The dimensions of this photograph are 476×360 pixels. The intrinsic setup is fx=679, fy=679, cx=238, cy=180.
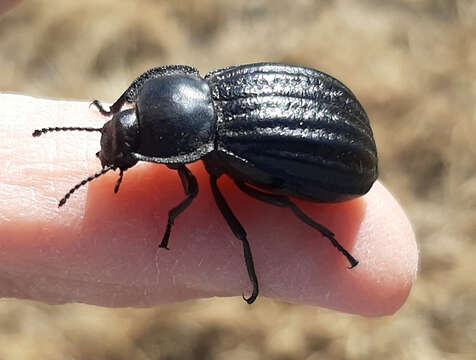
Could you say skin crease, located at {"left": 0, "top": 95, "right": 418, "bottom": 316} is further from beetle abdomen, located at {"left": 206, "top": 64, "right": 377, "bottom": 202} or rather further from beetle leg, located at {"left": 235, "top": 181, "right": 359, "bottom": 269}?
beetle abdomen, located at {"left": 206, "top": 64, "right": 377, "bottom": 202}

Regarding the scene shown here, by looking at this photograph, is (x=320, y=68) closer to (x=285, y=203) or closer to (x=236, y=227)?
(x=285, y=203)

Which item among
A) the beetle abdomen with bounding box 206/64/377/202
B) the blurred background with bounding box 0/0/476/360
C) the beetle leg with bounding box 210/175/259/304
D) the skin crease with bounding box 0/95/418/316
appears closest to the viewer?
the beetle abdomen with bounding box 206/64/377/202

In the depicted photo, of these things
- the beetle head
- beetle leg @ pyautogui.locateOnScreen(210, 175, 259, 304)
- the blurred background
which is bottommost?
the blurred background

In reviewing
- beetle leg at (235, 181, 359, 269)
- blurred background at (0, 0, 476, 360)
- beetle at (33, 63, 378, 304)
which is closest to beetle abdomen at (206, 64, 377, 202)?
beetle at (33, 63, 378, 304)

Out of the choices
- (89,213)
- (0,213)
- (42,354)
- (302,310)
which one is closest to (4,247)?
(0,213)

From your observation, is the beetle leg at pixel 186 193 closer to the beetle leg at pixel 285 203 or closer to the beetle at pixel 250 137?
the beetle at pixel 250 137

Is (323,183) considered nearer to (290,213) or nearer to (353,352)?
(290,213)
